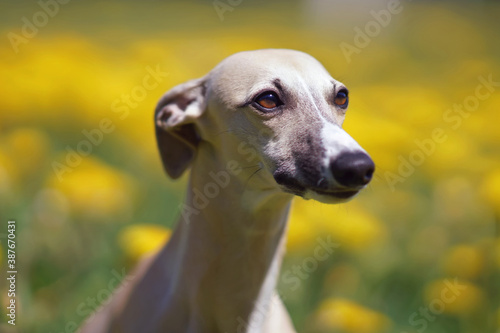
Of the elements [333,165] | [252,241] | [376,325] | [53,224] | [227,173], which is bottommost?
[376,325]

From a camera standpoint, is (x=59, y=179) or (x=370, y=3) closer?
(x=59, y=179)

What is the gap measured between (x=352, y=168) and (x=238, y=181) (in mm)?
559

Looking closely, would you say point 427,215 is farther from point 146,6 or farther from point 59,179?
point 146,6

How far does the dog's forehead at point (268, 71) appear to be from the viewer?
2270 mm

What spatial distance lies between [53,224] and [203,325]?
1370mm

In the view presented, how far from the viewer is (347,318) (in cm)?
331

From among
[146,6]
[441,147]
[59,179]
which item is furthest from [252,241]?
[146,6]

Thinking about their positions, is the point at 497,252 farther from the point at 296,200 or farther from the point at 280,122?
the point at 280,122

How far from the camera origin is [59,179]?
3.84 m

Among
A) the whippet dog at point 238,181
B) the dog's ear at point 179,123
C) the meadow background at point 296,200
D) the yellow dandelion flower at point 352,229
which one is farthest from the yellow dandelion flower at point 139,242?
the yellow dandelion flower at point 352,229

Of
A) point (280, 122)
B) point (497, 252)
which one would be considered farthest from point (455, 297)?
point (280, 122)

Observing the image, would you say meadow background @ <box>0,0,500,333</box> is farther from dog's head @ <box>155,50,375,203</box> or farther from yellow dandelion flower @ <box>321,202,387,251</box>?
dog's head @ <box>155,50,375,203</box>

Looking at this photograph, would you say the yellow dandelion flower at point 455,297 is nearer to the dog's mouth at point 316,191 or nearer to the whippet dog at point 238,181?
the whippet dog at point 238,181

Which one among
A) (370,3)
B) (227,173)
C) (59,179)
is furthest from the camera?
(370,3)
